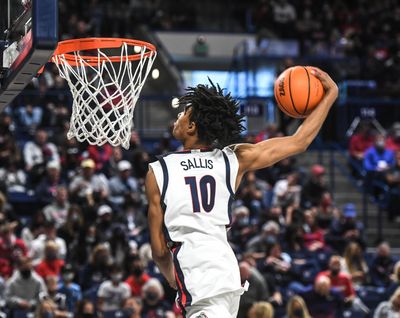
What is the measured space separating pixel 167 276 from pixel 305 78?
1.31 metres

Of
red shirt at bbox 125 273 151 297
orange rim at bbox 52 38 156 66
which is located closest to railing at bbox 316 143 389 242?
red shirt at bbox 125 273 151 297

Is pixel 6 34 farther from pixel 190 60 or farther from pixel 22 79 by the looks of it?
pixel 190 60

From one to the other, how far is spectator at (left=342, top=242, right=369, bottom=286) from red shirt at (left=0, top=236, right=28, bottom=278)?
407 cm

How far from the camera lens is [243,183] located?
1424cm

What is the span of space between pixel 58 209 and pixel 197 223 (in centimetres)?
790

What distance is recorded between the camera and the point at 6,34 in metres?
5.30

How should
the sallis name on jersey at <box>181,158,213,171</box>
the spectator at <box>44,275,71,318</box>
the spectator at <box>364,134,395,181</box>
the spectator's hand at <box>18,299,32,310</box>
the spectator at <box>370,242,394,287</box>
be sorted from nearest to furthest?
the sallis name on jersey at <box>181,158,213,171</box> → the spectator at <box>44,275,71,318</box> → the spectator's hand at <box>18,299,32,310</box> → the spectator at <box>370,242,394,287</box> → the spectator at <box>364,134,395,181</box>

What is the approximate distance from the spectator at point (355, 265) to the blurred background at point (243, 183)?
0.07ft

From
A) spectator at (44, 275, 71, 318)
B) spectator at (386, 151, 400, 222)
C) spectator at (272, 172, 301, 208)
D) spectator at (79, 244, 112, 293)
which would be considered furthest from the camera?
spectator at (386, 151, 400, 222)

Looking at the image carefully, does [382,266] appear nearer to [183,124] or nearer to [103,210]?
[103,210]

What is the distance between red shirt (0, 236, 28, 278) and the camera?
11414 mm

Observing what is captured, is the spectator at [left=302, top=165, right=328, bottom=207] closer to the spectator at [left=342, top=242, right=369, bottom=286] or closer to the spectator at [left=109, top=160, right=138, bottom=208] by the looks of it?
the spectator at [left=342, top=242, right=369, bottom=286]

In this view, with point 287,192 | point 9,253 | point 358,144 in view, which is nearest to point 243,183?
point 287,192

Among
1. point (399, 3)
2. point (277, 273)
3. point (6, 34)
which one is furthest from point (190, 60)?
point (6, 34)
